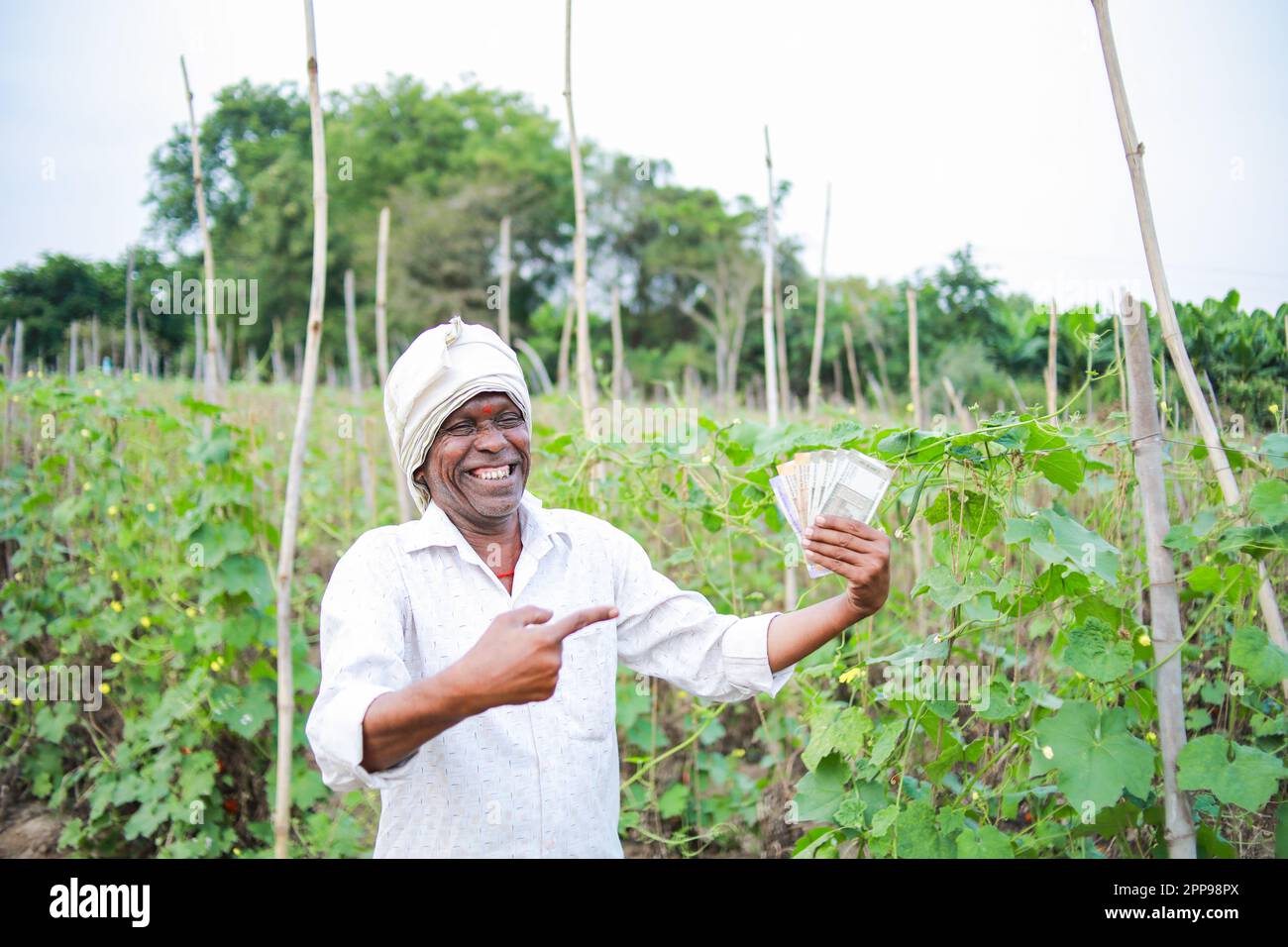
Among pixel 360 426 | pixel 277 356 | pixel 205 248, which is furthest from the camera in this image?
pixel 277 356

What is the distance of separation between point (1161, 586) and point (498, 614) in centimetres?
162

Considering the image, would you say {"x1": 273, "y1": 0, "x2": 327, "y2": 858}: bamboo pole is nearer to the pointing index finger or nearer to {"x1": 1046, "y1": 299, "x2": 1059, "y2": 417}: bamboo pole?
the pointing index finger

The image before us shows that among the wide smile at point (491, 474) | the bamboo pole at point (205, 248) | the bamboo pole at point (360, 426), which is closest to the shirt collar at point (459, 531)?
the wide smile at point (491, 474)

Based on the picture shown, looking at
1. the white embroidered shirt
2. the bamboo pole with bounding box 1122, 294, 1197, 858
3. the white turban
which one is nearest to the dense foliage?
the bamboo pole with bounding box 1122, 294, 1197, 858

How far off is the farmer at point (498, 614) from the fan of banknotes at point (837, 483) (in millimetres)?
41

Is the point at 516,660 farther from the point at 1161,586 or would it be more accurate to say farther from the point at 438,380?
the point at 1161,586

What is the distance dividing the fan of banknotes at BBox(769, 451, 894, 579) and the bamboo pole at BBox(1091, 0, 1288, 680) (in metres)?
0.96

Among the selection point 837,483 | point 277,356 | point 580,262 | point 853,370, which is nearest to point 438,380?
point 837,483

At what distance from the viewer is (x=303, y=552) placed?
596cm

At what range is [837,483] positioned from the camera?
1.97m
